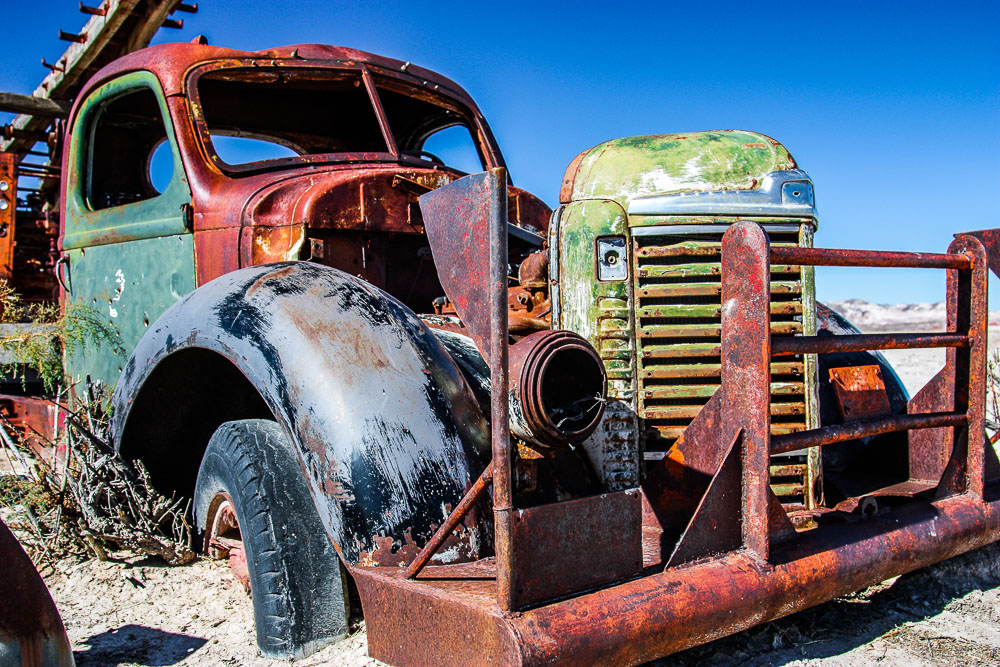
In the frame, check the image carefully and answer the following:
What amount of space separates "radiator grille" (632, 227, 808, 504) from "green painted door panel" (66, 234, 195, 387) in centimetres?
180

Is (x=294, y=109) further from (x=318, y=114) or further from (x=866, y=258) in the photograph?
(x=866, y=258)

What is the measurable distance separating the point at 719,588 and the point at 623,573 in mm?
238

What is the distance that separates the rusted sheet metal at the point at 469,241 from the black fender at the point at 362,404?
0.36 meters

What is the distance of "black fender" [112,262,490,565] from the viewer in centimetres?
185

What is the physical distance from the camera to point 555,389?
5.85 feet

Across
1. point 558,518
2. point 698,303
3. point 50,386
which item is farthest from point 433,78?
point 558,518

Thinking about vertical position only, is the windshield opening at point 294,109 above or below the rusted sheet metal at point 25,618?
above

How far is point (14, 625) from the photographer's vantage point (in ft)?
5.83

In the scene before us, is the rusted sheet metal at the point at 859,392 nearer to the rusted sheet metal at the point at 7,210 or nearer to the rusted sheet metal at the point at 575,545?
the rusted sheet metal at the point at 575,545

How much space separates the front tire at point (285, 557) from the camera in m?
2.09

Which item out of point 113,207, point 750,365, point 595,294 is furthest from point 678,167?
point 113,207

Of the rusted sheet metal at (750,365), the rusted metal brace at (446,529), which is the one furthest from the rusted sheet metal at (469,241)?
the rusted sheet metal at (750,365)

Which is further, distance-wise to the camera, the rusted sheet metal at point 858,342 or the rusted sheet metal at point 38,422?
the rusted sheet metal at point 38,422

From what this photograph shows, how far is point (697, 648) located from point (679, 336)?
93cm
